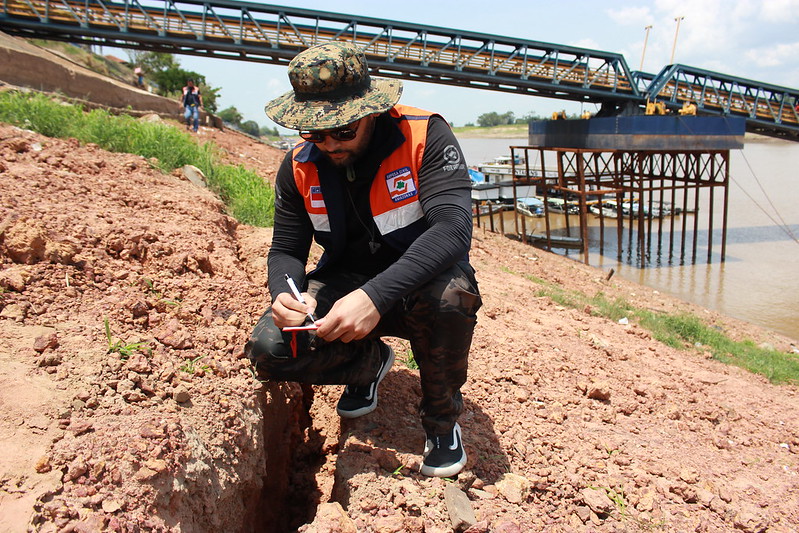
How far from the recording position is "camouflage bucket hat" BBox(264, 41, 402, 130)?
1830mm

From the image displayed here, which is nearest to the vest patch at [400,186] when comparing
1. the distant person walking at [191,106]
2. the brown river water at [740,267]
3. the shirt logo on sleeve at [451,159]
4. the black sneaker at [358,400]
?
Result: the shirt logo on sleeve at [451,159]

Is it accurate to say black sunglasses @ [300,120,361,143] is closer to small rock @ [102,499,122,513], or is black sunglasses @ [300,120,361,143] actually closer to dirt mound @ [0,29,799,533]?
dirt mound @ [0,29,799,533]

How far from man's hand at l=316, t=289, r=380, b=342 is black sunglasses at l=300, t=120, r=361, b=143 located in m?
0.55

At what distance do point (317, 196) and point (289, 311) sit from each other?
472 mm

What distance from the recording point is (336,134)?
1.89 metres

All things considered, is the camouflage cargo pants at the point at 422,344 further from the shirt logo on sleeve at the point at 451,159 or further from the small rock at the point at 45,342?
the small rock at the point at 45,342

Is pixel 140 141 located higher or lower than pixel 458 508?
higher

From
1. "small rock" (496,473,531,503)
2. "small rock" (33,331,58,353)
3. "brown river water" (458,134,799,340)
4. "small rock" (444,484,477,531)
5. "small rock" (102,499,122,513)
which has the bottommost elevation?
"brown river water" (458,134,799,340)

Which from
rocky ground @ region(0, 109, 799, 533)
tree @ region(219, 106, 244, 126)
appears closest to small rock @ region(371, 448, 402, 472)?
rocky ground @ region(0, 109, 799, 533)

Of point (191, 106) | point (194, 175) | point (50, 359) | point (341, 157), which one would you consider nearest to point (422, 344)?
point (341, 157)

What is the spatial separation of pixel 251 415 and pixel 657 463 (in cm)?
164

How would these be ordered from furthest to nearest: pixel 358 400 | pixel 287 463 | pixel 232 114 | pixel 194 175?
pixel 232 114, pixel 194 175, pixel 287 463, pixel 358 400

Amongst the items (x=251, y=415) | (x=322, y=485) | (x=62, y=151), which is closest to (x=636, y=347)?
(x=322, y=485)

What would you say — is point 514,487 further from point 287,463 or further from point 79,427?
point 79,427
